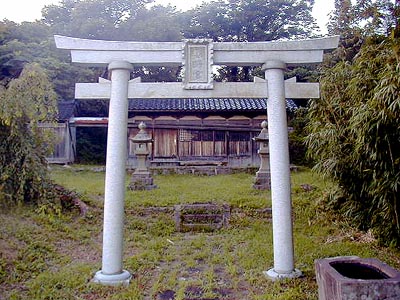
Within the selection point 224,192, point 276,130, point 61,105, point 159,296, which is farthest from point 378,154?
point 61,105

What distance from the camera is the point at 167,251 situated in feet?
20.1

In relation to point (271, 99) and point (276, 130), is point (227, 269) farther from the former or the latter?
point (271, 99)

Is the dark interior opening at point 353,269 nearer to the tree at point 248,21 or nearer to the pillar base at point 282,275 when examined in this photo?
the pillar base at point 282,275

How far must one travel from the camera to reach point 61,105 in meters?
18.7

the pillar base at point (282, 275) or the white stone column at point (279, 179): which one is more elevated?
the white stone column at point (279, 179)

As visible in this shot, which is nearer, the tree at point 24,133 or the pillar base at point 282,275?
the pillar base at point 282,275

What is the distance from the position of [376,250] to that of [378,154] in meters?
1.77

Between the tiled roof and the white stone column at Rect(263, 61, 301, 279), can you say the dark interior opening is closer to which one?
the white stone column at Rect(263, 61, 301, 279)

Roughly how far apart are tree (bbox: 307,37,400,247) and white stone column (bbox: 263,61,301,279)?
1159 millimetres

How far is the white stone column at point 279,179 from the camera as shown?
475 cm

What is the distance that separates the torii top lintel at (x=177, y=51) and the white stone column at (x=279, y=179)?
7.5 inches

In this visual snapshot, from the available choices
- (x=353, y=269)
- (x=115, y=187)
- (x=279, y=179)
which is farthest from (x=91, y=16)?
(x=353, y=269)

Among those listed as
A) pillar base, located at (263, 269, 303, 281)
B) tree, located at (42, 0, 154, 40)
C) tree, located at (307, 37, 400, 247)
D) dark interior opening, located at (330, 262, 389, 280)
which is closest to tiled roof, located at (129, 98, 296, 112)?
tree, located at (42, 0, 154, 40)

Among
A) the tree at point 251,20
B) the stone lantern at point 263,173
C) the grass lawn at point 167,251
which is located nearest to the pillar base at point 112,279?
the grass lawn at point 167,251
